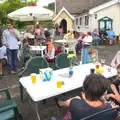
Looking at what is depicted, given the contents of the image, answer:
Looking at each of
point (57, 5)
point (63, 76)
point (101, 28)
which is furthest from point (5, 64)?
point (57, 5)

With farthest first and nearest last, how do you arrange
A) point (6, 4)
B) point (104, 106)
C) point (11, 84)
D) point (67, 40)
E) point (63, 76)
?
point (6, 4) < point (67, 40) < point (11, 84) < point (63, 76) < point (104, 106)

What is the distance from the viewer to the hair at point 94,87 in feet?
6.11

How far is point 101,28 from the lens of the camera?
15141mm

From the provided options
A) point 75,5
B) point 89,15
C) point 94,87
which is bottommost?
point 94,87

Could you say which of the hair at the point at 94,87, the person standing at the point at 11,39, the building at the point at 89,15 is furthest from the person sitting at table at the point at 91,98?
the building at the point at 89,15

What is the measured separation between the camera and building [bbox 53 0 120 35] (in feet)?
50.4

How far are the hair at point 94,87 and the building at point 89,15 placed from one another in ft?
46.8

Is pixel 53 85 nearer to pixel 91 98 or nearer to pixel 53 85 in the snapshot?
pixel 53 85

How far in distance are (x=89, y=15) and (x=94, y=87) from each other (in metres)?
15.0

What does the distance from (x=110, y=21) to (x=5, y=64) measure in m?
10.6

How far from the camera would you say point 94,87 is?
6.09 ft

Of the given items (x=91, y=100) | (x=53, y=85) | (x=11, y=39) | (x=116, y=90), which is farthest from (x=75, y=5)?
(x=91, y=100)

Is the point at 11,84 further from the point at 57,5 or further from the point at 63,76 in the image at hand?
the point at 57,5

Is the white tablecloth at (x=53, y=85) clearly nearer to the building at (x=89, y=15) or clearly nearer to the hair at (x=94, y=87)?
the hair at (x=94, y=87)
